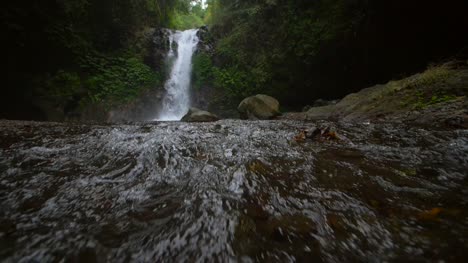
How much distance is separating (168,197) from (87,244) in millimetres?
523

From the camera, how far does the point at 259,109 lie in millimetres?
7828

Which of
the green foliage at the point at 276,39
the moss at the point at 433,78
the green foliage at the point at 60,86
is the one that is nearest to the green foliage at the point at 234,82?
the green foliage at the point at 276,39

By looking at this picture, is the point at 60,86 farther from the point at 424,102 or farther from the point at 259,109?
the point at 424,102

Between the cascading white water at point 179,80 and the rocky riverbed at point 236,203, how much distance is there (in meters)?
8.74

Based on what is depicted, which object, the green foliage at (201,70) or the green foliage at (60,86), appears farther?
the green foliage at (201,70)

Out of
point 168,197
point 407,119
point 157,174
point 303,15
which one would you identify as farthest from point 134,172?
point 303,15

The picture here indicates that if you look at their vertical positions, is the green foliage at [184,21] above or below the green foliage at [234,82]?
above

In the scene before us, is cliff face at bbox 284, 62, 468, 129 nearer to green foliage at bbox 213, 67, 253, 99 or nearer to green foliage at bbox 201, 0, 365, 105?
green foliage at bbox 201, 0, 365, 105

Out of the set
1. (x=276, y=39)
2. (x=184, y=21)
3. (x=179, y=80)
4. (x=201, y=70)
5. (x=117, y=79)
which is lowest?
(x=179, y=80)

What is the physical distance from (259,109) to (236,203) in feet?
21.8

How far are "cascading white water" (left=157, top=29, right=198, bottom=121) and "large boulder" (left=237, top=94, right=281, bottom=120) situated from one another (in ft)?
13.9

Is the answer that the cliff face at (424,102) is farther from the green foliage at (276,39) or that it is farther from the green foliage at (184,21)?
the green foliage at (184,21)

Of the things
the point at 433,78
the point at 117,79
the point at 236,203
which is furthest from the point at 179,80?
the point at 236,203

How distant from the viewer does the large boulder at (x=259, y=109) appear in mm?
7719
